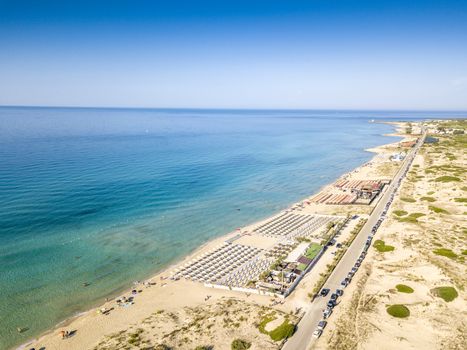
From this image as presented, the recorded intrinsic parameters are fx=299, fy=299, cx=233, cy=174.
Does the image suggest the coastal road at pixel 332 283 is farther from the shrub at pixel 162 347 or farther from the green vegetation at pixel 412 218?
the shrub at pixel 162 347

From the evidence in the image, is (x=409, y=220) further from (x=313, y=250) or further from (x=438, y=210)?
(x=313, y=250)

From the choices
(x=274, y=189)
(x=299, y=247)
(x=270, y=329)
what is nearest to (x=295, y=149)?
(x=274, y=189)

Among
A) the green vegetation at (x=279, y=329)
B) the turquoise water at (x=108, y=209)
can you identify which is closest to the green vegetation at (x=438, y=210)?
the turquoise water at (x=108, y=209)

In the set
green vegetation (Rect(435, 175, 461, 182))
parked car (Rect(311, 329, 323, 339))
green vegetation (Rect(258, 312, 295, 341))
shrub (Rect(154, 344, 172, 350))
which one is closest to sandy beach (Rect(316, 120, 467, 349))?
parked car (Rect(311, 329, 323, 339))

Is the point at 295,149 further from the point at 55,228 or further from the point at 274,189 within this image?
the point at 55,228

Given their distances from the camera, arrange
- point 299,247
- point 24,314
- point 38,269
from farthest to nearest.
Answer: point 299,247
point 38,269
point 24,314

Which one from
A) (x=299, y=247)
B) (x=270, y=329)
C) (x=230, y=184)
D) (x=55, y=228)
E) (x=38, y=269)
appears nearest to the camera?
(x=270, y=329)

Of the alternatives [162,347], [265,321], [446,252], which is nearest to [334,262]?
[265,321]
